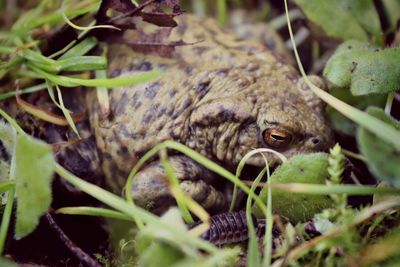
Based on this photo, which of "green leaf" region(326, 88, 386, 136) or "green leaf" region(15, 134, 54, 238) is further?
"green leaf" region(326, 88, 386, 136)

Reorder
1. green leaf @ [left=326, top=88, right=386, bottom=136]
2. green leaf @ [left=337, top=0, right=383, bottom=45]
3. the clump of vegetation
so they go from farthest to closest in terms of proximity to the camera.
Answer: green leaf @ [left=337, top=0, right=383, bottom=45], green leaf @ [left=326, top=88, right=386, bottom=136], the clump of vegetation

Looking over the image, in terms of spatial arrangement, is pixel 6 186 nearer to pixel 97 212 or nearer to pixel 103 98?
pixel 97 212

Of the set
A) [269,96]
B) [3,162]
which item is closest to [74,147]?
[3,162]

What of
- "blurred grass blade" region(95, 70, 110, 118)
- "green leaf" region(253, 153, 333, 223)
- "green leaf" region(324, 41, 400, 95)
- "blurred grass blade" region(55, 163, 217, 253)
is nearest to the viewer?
"blurred grass blade" region(55, 163, 217, 253)

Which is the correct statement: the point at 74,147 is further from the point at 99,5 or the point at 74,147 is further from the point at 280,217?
the point at 280,217

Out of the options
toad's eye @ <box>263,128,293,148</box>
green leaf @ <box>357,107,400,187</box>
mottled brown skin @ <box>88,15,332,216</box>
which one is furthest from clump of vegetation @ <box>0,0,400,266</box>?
toad's eye @ <box>263,128,293,148</box>

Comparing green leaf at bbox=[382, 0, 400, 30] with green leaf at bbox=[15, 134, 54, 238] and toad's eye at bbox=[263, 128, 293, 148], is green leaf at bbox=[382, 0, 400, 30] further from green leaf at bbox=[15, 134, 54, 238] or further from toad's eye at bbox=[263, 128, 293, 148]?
green leaf at bbox=[15, 134, 54, 238]

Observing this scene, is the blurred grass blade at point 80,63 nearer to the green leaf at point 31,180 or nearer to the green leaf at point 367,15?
the green leaf at point 31,180
